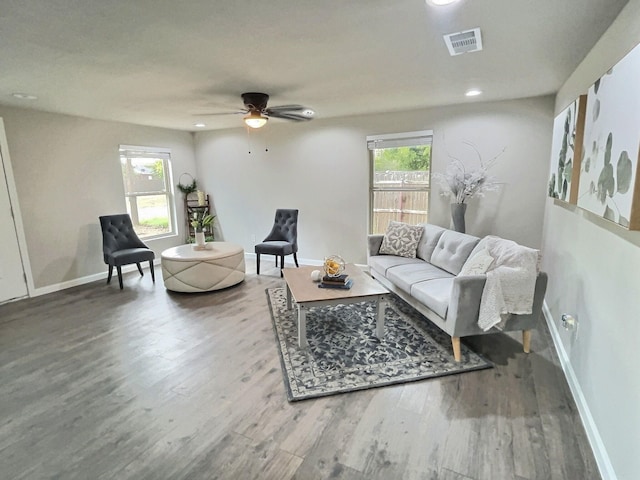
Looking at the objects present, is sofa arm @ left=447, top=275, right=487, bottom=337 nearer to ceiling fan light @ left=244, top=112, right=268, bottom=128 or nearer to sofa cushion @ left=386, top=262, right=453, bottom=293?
sofa cushion @ left=386, top=262, right=453, bottom=293

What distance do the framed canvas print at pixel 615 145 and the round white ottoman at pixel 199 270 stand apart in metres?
3.77

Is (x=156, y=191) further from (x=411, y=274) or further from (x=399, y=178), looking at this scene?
(x=411, y=274)

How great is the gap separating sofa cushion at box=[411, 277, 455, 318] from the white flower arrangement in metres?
1.33

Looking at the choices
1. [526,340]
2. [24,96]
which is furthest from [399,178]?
[24,96]

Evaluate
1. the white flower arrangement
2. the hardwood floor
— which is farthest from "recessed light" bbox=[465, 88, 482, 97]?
the hardwood floor

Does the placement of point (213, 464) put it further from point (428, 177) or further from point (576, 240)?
point (428, 177)

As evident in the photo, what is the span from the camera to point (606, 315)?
1835 mm

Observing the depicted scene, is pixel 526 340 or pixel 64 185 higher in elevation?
pixel 64 185

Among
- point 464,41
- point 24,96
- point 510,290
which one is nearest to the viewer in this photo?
point 464,41

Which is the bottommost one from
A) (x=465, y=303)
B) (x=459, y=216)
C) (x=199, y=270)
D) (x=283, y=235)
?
(x=199, y=270)

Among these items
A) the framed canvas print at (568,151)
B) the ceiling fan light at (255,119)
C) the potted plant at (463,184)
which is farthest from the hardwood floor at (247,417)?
the ceiling fan light at (255,119)

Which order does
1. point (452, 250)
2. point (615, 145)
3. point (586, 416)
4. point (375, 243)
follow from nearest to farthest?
1. point (615, 145)
2. point (586, 416)
3. point (452, 250)
4. point (375, 243)

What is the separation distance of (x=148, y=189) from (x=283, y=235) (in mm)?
2562

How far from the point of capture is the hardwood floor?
1.75m
